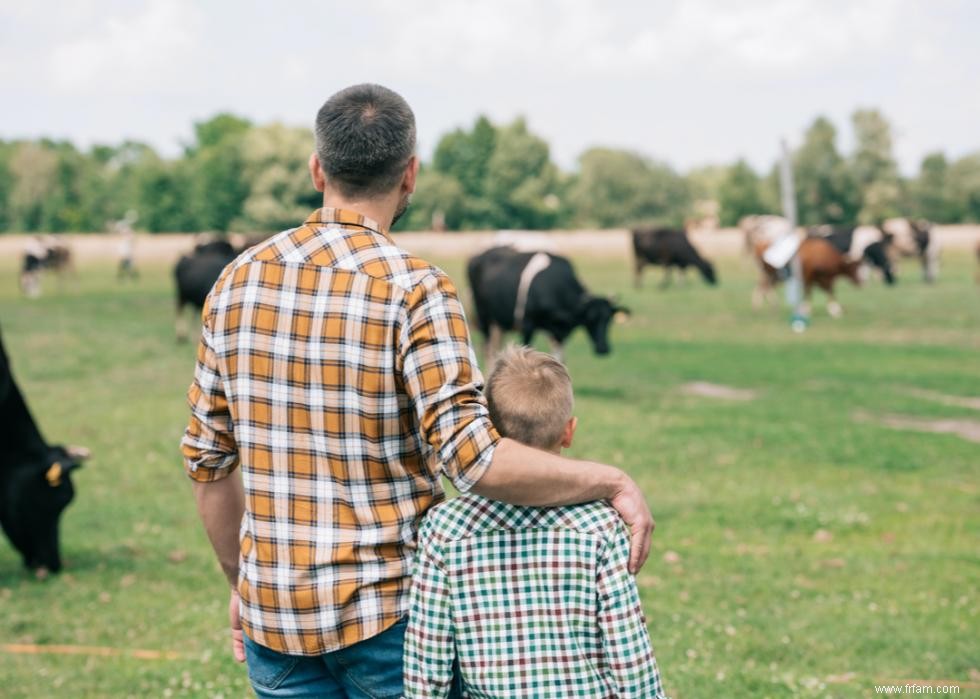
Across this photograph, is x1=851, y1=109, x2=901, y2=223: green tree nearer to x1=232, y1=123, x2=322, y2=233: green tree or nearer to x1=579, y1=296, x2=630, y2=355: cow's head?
x1=232, y1=123, x2=322, y2=233: green tree

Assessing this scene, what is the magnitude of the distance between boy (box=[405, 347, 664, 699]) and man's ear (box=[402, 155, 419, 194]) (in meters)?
0.53

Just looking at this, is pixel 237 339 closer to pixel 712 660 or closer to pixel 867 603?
pixel 712 660

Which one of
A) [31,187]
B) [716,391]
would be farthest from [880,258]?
[31,187]

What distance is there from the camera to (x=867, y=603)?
679 cm

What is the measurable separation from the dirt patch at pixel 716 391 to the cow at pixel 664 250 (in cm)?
2153

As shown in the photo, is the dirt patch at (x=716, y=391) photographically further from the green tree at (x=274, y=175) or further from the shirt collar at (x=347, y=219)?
the green tree at (x=274, y=175)

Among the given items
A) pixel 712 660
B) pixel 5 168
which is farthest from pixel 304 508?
pixel 5 168

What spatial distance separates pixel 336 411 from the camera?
2.55 meters

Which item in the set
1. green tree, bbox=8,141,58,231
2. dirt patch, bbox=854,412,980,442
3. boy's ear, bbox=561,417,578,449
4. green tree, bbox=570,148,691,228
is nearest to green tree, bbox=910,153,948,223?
green tree, bbox=570,148,691,228

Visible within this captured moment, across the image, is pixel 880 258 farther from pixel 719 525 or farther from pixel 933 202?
pixel 933 202

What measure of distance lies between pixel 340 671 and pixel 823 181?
9022 centimetres

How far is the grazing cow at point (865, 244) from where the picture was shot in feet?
117

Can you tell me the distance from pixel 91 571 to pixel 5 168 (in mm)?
124730

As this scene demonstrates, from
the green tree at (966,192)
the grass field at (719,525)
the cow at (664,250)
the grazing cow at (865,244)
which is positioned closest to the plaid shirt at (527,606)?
the grass field at (719,525)
